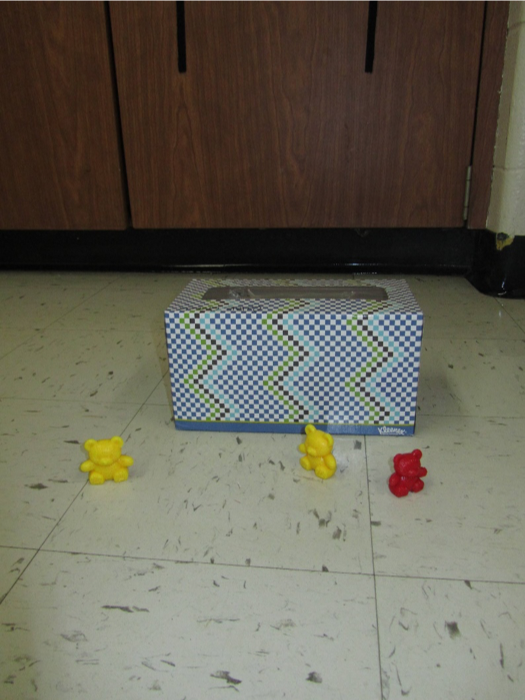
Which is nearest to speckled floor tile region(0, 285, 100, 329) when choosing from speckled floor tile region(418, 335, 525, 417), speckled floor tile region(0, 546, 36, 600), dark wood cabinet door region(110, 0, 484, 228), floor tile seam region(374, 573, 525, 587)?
dark wood cabinet door region(110, 0, 484, 228)

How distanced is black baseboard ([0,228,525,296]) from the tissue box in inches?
35.2

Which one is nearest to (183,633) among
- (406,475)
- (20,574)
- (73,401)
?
(20,574)

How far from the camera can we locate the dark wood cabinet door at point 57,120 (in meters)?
1.50

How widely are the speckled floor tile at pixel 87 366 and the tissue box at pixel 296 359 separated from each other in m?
0.21

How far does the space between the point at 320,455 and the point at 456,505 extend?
0.61ft

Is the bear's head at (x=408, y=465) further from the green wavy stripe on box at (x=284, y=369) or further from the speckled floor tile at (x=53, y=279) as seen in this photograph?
the speckled floor tile at (x=53, y=279)

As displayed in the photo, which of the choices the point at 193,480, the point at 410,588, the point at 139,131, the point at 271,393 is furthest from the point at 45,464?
the point at 139,131

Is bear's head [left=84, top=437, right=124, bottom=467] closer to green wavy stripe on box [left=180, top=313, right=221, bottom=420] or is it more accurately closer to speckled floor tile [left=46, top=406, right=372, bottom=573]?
speckled floor tile [left=46, top=406, right=372, bottom=573]

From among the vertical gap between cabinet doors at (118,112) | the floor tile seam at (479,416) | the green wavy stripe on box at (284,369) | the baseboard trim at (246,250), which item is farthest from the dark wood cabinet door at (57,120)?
the floor tile seam at (479,416)

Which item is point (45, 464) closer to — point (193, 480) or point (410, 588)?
point (193, 480)

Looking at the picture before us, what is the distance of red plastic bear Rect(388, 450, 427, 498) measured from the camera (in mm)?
712

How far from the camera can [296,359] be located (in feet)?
2.70

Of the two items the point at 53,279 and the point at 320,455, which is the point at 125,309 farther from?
the point at 320,455

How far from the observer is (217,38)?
1.46 meters
